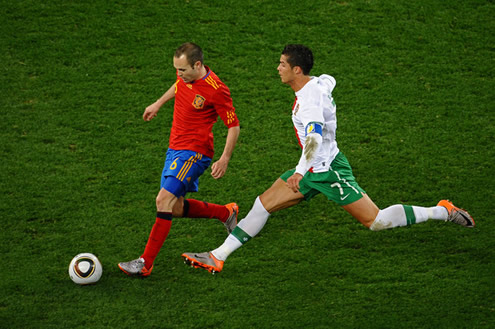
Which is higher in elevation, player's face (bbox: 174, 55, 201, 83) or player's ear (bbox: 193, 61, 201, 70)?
player's ear (bbox: 193, 61, 201, 70)

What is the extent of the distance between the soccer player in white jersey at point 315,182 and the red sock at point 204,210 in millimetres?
590

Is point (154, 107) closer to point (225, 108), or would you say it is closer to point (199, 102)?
point (199, 102)

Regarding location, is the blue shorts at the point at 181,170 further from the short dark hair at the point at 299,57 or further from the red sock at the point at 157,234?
the short dark hair at the point at 299,57

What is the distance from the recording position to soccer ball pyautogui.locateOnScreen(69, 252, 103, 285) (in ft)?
18.5

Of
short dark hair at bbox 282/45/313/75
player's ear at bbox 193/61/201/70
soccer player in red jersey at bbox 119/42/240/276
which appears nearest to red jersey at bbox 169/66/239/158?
soccer player in red jersey at bbox 119/42/240/276

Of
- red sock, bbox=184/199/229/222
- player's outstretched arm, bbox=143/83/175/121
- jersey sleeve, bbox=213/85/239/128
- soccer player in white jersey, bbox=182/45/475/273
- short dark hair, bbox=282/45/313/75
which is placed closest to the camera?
soccer player in white jersey, bbox=182/45/475/273

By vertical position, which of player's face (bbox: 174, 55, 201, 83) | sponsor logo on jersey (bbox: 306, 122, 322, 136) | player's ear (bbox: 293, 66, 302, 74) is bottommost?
sponsor logo on jersey (bbox: 306, 122, 322, 136)

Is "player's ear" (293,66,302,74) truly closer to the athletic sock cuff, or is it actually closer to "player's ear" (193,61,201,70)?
"player's ear" (193,61,201,70)

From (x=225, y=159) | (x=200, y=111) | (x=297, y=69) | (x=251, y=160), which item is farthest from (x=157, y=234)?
(x=251, y=160)

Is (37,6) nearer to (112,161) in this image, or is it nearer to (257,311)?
(112,161)

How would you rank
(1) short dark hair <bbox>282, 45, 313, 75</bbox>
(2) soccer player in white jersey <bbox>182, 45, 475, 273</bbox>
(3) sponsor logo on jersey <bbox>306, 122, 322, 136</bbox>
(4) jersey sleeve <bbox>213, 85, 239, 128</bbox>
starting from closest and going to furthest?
1. (3) sponsor logo on jersey <bbox>306, 122, 322, 136</bbox>
2. (2) soccer player in white jersey <bbox>182, 45, 475, 273</bbox>
3. (1) short dark hair <bbox>282, 45, 313, 75</bbox>
4. (4) jersey sleeve <bbox>213, 85, 239, 128</bbox>

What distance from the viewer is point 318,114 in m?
5.33

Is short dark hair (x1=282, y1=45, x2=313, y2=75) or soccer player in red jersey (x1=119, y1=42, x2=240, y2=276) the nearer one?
short dark hair (x1=282, y1=45, x2=313, y2=75)

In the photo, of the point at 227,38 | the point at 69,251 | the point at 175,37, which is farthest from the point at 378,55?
the point at 69,251
